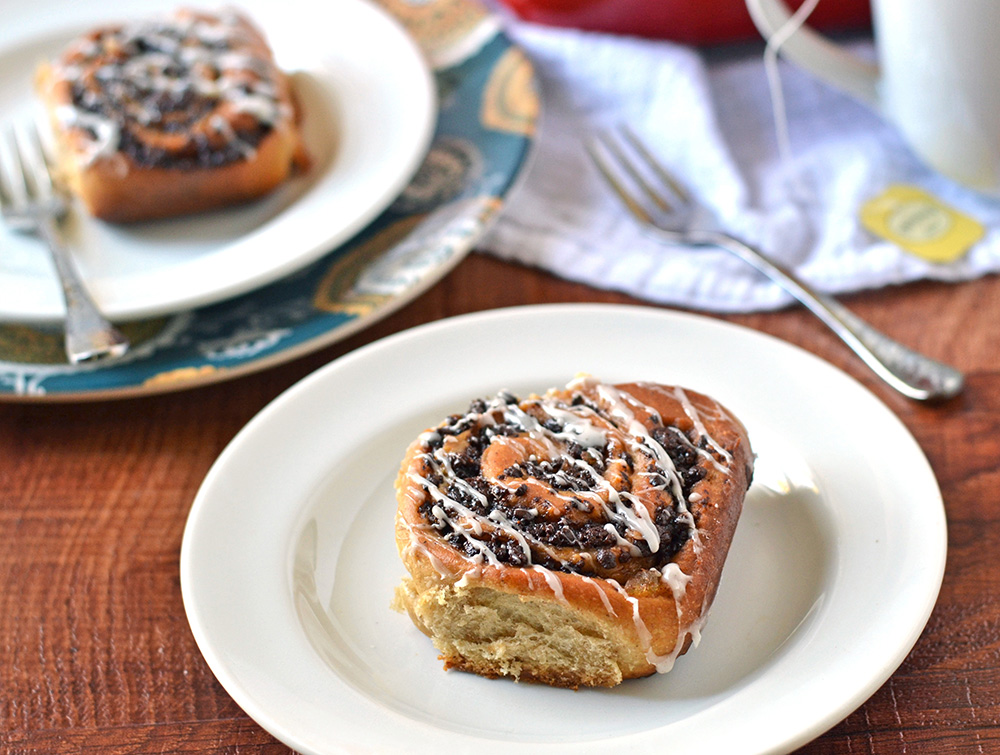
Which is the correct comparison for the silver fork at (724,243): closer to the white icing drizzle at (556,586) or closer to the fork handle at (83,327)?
the white icing drizzle at (556,586)

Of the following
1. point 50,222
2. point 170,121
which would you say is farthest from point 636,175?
point 50,222

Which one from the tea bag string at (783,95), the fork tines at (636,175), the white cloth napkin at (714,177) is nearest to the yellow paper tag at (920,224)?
the white cloth napkin at (714,177)

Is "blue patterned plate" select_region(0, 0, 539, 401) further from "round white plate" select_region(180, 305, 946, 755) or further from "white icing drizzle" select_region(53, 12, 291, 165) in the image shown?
"white icing drizzle" select_region(53, 12, 291, 165)

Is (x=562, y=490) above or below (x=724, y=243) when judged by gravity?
above

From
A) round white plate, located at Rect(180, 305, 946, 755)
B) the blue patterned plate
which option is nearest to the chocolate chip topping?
round white plate, located at Rect(180, 305, 946, 755)

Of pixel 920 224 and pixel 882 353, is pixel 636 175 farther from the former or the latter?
pixel 882 353

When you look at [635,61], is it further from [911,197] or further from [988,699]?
[988,699]
